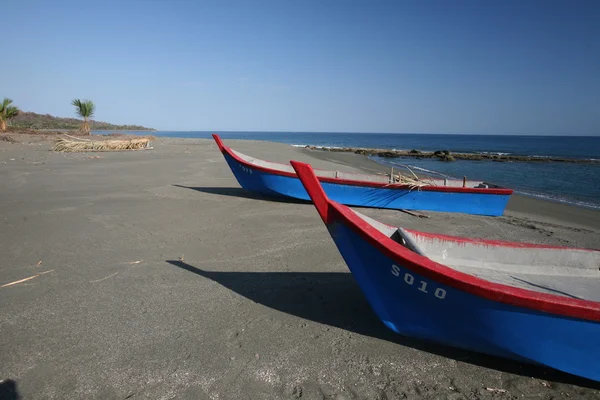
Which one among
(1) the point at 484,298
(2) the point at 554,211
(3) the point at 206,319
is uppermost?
(1) the point at 484,298

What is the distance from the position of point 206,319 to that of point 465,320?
2510 mm

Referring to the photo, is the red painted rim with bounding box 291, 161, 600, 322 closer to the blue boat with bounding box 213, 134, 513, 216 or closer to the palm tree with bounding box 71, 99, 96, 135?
the blue boat with bounding box 213, 134, 513, 216

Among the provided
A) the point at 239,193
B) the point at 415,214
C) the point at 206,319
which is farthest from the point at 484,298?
the point at 239,193

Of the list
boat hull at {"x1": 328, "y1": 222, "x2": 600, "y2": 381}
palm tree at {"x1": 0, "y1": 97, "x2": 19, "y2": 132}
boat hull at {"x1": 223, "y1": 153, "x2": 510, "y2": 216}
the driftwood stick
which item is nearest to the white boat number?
boat hull at {"x1": 328, "y1": 222, "x2": 600, "y2": 381}

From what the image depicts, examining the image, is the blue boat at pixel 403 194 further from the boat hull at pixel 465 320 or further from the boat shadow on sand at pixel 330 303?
the boat hull at pixel 465 320

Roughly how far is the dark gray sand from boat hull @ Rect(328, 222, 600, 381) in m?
0.30

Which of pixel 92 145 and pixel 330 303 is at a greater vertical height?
pixel 92 145

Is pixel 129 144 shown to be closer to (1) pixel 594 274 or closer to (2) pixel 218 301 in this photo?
(2) pixel 218 301

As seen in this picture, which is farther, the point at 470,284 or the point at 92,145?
the point at 92,145

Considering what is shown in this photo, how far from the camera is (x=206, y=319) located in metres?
3.63

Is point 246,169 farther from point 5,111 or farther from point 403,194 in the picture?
point 5,111

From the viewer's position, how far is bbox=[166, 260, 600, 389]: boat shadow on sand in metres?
2.98

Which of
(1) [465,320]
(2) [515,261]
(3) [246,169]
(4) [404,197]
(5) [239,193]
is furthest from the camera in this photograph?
(5) [239,193]

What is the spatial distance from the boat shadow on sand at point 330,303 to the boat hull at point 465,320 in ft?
0.95
